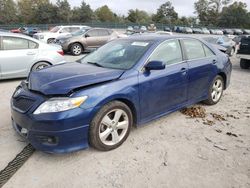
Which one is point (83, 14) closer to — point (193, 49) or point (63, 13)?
point (63, 13)

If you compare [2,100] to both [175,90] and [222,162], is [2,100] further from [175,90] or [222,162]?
[222,162]

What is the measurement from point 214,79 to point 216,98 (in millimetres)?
522

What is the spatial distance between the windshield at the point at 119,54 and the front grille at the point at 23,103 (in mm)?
1310

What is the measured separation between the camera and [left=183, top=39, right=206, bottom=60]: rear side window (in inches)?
198

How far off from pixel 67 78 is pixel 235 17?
3468 inches

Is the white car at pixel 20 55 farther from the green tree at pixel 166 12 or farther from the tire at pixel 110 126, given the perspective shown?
the green tree at pixel 166 12

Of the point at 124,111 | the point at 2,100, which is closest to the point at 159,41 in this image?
the point at 124,111

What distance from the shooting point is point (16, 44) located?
7.76 meters

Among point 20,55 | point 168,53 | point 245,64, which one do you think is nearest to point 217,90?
point 168,53

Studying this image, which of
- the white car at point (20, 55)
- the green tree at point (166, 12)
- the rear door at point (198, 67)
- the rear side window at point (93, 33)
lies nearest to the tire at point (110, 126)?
the rear door at point (198, 67)

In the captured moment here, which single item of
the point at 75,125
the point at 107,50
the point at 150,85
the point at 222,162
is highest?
the point at 107,50

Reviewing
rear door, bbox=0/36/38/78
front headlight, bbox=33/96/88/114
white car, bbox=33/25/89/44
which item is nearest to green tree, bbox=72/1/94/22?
white car, bbox=33/25/89/44

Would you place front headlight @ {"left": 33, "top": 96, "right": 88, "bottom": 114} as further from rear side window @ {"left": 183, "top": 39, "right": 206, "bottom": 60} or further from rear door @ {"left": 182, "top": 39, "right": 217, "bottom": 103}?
rear side window @ {"left": 183, "top": 39, "right": 206, "bottom": 60}

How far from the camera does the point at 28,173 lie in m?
3.31
